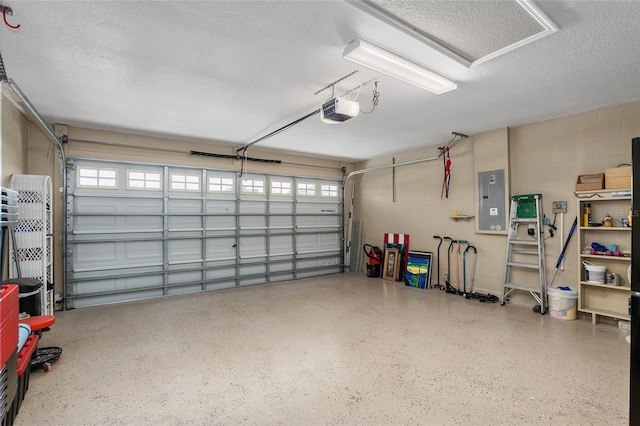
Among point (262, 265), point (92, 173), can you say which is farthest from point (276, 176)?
point (92, 173)

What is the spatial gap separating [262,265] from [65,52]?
4712 mm

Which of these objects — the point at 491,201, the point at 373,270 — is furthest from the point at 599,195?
the point at 373,270

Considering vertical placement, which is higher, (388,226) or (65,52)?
(65,52)

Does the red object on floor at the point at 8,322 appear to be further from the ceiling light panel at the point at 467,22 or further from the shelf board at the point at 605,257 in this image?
the shelf board at the point at 605,257

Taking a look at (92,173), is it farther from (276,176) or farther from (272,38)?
(272,38)

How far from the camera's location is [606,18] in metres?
2.15

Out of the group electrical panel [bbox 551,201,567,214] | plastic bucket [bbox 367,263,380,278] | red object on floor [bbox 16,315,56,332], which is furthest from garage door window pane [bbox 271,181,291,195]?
electrical panel [bbox 551,201,567,214]

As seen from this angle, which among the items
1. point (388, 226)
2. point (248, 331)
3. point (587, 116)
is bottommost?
point (248, 331)

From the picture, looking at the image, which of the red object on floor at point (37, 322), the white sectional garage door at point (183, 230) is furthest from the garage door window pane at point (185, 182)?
the red object on floor at point (37, 322)

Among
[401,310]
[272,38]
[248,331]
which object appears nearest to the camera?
[272,38]

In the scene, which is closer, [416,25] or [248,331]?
[416,25]

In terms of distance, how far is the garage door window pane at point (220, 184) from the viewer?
5922 mm

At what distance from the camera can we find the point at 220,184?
602 cm

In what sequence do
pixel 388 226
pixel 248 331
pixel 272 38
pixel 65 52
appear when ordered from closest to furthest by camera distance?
pixel 272 38 → pixel 65 52 → pixel 248 331 → pixel 388 226
